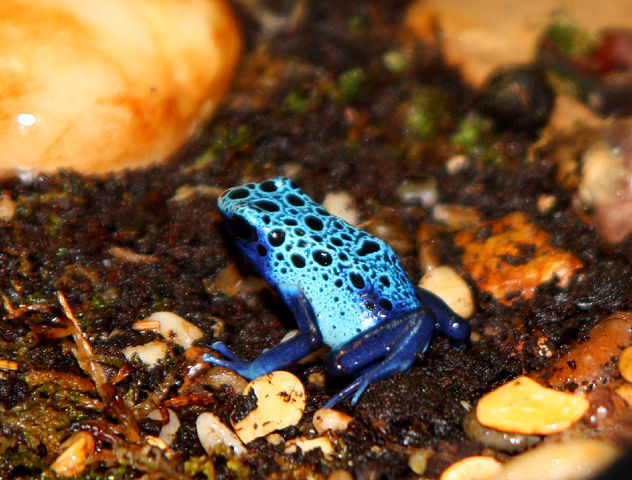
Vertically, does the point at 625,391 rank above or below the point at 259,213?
above

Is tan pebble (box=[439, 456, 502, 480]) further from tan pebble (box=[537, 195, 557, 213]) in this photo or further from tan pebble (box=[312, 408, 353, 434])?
tan pebble (box=[537, 195, 557, 213])

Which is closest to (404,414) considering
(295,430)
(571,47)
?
(295,430)

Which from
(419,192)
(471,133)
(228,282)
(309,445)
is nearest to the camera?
(309,445)

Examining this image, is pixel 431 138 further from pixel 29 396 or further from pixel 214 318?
pixel 29 396

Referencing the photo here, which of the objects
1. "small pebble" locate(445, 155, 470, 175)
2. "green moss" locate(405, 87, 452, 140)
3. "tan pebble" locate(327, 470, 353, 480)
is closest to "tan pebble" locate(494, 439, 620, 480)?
"tan pebble" locate(327, 470, 353, 480)

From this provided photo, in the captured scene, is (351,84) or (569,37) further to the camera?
(569,37)

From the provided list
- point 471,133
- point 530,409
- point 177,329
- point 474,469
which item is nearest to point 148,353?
point 177,329

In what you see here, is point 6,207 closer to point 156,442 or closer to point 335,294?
point 156,442
